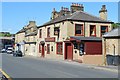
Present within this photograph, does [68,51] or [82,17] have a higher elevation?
[82,17]

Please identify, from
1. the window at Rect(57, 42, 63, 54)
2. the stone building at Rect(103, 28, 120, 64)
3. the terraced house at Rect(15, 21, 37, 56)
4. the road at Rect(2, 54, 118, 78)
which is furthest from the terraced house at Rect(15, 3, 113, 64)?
the road at Rect(2, 54, 118, 78)

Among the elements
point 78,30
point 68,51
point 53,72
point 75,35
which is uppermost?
point 78,30

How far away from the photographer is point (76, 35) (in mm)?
40750

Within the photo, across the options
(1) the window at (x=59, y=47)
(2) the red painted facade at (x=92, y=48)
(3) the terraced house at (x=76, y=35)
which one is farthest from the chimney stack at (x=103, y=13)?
(2) the red painted facade at (x=92, y=48)

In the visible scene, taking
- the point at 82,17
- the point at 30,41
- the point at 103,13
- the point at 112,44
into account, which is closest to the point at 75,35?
the point at 82,17

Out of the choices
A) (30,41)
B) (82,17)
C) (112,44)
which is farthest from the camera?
(30,41)

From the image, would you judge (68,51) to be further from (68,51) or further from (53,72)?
(53,72)

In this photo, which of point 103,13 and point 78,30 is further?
point 103,13

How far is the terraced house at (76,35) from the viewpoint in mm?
36344

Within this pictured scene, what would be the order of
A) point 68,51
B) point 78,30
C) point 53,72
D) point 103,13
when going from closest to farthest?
point 53,72 → point 68,51 → point 78,30 → point 103,13

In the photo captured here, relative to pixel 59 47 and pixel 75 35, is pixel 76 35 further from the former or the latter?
pixel 59 47

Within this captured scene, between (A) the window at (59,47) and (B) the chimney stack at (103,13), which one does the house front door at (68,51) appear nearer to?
(A) the window at (59,47)

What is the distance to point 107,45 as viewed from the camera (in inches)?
1246

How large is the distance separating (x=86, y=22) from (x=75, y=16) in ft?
6.41
